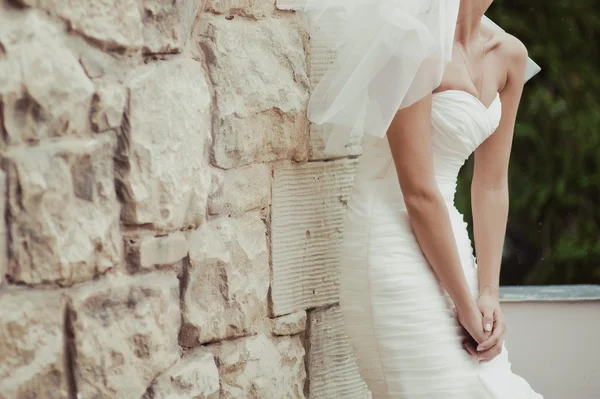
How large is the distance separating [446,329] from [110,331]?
89 centimetres

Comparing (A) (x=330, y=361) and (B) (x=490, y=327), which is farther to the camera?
(A) (x=330, y=361)

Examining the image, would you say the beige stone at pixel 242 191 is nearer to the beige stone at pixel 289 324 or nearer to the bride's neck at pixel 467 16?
the beige stone at pixel 289 324

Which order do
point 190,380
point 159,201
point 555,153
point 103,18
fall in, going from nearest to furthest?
1. point 103,18
2. point 159,201
3. point 190,380
4. point 555,153

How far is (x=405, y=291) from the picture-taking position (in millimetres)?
2070

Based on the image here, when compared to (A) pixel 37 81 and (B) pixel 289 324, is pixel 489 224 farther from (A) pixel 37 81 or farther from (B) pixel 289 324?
(A) pixel 37 81

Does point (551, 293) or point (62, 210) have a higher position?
point (62, 210)

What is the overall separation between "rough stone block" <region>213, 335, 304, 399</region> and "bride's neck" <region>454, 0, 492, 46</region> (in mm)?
895

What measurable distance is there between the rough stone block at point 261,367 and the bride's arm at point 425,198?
0.43 meters

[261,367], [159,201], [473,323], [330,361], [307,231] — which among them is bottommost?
[330,361]

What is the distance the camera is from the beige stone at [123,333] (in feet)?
4.80

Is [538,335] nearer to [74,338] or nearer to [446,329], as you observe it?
[446,329]

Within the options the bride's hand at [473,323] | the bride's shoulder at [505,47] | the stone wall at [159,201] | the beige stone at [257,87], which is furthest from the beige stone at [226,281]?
the bride's shoulder at [505,47]

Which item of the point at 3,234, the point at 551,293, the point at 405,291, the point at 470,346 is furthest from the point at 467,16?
the point at 551,293

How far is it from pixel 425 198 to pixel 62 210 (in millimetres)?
911
